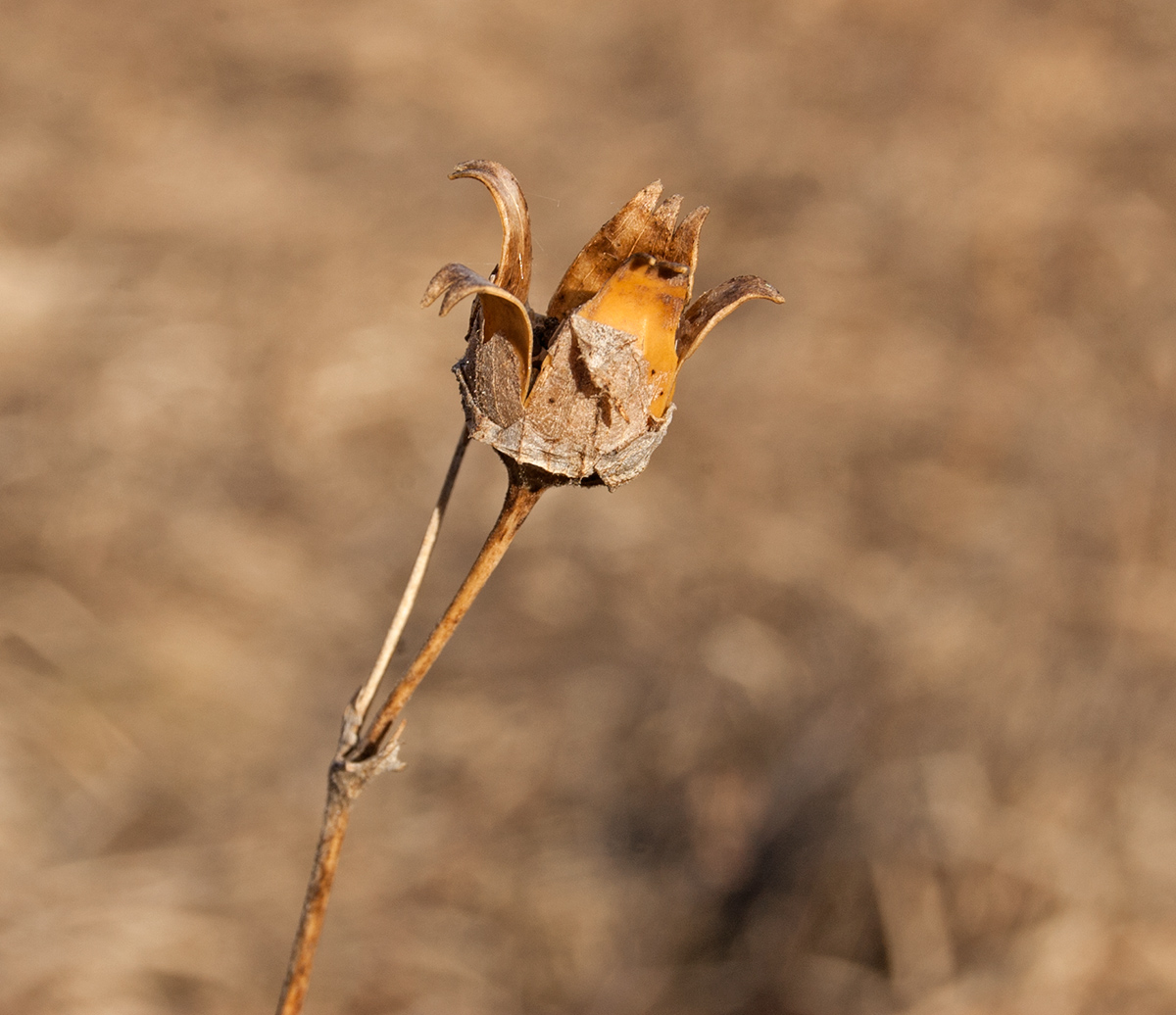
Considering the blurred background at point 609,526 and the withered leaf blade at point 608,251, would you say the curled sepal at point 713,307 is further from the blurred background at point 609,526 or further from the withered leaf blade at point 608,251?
the blurred background at point 609,526

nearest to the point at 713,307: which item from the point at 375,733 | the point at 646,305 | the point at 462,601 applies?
the point at 646,305

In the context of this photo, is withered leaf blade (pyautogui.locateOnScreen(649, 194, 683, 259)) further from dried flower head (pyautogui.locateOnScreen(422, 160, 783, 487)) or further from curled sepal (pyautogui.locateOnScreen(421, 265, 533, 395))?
curled sepal (pyautogui.locateOnScreen(421, 265, 533, 395))

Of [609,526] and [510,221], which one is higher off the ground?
[609,526]

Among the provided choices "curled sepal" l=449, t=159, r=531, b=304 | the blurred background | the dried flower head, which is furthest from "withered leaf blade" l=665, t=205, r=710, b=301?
the blurred background

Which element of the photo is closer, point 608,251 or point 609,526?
point 608,251

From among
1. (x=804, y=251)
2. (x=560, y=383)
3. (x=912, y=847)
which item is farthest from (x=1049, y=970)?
(x=804, y=251)

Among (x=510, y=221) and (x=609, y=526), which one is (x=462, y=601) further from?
(x=609, y=526)

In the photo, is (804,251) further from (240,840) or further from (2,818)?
(2,818)
